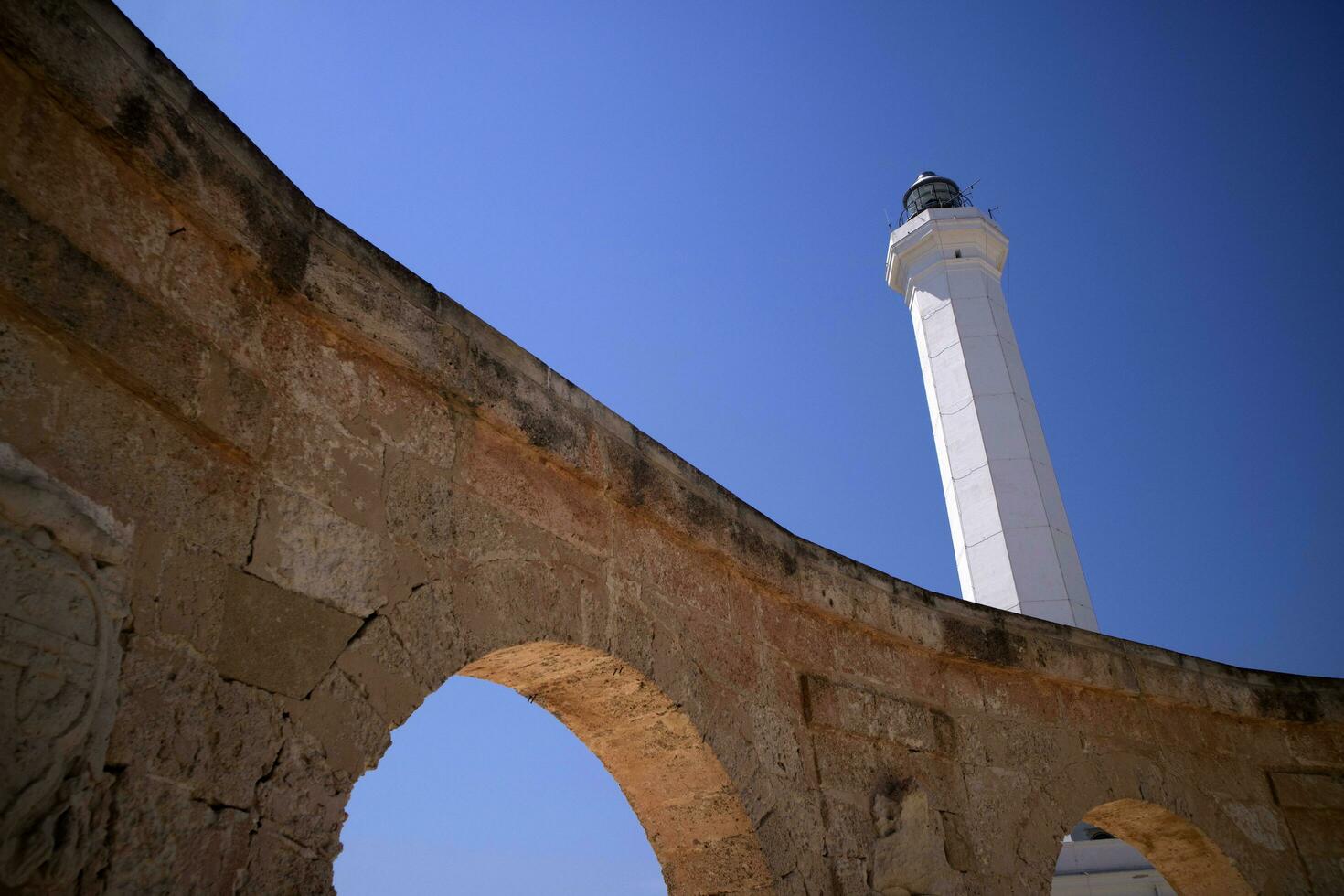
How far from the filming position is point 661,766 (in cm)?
370

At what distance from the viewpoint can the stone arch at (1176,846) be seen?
510 cm

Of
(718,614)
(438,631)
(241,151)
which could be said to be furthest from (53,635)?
(718,614)

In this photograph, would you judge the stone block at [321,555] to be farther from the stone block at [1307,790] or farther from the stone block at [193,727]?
the stone block at [1307,790]

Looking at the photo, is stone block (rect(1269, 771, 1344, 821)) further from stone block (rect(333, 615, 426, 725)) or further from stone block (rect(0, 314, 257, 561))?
stone block (rect(0, 314, 257, 561))

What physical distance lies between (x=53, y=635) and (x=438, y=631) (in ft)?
3.31

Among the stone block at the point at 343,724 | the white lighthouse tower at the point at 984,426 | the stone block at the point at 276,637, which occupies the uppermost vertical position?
the white lighthouse tower at the point at 984,426

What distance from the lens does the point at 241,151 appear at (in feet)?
→ 8.93

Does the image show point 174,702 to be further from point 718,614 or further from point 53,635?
point 718,614

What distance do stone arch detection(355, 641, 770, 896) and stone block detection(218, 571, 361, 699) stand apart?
87cm

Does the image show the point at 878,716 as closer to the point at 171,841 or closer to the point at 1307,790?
the point at 1307,790

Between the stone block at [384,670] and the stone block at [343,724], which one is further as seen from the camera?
the stone block at [384,670]

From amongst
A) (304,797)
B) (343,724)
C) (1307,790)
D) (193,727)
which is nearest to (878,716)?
(343,724)

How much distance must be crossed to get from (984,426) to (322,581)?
40.5 ft

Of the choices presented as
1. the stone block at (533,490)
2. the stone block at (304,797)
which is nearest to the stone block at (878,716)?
the stone block at (533,490)
